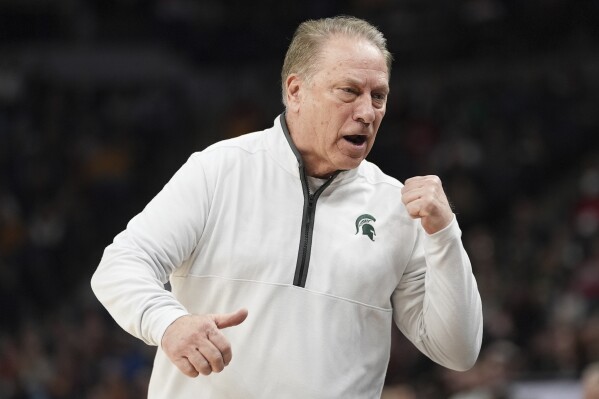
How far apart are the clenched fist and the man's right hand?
618 mm

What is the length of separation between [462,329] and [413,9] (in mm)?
10642

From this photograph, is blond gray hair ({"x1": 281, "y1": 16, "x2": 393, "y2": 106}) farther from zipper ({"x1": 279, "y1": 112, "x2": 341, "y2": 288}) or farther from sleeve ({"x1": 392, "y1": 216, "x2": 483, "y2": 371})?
sleeve ({"x1": 392, "y1": 216, "x2": 483, "y2": 371})

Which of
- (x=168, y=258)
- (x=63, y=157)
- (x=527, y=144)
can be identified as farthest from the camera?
(x=63, y=157)

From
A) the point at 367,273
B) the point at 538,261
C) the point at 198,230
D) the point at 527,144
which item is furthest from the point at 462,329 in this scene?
the point at 527,144

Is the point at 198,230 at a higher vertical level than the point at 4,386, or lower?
higher

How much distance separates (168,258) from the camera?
3201 mm

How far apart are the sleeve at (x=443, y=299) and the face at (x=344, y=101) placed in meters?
0.35

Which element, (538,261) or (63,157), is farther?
(63,157)

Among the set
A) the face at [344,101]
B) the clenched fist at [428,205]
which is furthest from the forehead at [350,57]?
the clenched fist at [428,205]

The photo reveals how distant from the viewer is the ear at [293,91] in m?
3.47

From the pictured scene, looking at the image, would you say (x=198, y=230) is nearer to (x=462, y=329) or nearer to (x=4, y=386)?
(x=462, y=329)

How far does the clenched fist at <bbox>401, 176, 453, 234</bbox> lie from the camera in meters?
3.19

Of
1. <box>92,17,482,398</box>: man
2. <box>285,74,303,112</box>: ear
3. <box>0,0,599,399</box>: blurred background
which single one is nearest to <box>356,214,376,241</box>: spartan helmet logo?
<box>92,17,482,398</box>: man

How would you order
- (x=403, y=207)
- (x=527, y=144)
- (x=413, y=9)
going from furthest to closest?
(x=413, y=9) < (x=527, y=144) < (x=403, y=207)
